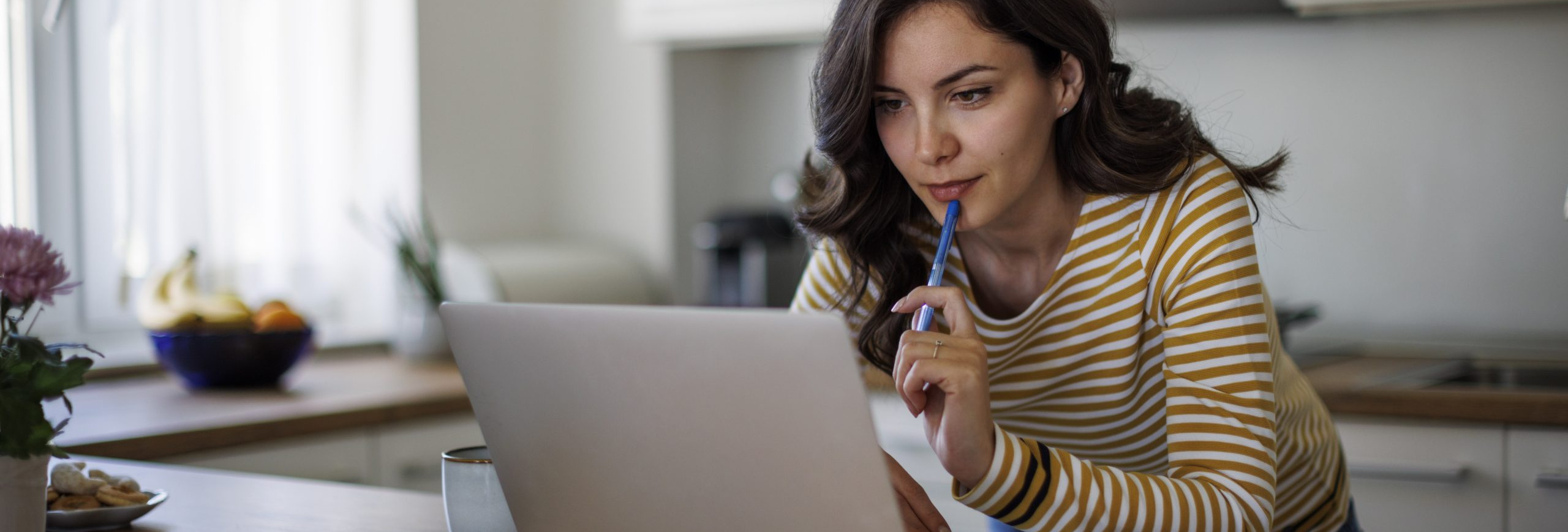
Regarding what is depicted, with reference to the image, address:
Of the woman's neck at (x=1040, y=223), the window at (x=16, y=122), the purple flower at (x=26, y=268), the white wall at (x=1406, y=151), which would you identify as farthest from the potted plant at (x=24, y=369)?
the white wall at (x=1406, y=151)

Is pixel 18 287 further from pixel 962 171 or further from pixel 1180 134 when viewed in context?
pixel 1180 134

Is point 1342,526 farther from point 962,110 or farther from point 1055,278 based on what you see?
point 962,110

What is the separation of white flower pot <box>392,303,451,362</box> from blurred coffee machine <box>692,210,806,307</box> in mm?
568

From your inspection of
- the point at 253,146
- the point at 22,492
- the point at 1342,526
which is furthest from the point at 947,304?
the point at 253,146

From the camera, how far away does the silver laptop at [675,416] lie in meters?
0.69

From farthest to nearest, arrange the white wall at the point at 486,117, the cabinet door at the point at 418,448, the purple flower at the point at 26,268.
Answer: the white wall at the point at 486,117, the cabinet door at the point at 418,448, the purple flower at the point at 26,268

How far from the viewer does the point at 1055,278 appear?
114cm

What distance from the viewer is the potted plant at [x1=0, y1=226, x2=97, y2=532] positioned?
2.67 feet

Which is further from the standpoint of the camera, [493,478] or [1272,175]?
[1272,175]

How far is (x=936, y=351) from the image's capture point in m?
0.86

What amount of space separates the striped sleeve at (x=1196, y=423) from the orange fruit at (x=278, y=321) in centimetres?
145

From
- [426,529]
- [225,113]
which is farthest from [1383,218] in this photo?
[225,113]

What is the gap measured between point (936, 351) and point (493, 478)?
322 millimetres

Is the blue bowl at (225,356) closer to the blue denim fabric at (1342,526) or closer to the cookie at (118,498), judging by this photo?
the cookie at (118,498)
